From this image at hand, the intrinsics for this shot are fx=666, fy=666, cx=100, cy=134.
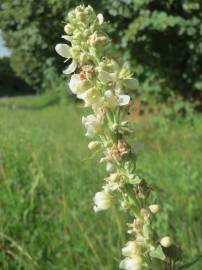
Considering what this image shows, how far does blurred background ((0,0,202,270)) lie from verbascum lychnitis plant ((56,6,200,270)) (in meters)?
0.09

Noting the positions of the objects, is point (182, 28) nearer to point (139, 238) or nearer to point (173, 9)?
point (173, 9)

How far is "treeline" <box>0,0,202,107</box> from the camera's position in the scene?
37.8ft

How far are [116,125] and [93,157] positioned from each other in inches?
7.0

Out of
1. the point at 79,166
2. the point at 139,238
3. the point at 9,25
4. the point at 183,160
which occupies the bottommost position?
the point at 9,25

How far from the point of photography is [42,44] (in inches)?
577

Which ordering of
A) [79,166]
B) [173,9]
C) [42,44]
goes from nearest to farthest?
[79,166], [173,9], [42,44]

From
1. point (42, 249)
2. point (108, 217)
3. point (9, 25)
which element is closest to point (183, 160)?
point (108, 217)

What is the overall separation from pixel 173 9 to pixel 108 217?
26.2 feet

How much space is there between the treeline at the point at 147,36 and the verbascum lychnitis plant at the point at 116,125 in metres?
8.94

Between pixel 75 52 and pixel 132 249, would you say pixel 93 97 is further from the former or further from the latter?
pixel 132 249

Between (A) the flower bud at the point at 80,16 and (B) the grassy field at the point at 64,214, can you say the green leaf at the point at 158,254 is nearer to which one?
(A) the flower bud at the point at 80,16

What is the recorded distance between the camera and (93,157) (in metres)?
1.55

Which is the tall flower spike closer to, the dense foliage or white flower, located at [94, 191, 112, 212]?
white flower, located at [94, 191, 112, 212]

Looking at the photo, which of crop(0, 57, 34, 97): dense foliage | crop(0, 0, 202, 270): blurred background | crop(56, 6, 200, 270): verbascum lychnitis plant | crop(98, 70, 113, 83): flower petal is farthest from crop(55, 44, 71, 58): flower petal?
crop(0, 57, 34, 97): dense foliage
